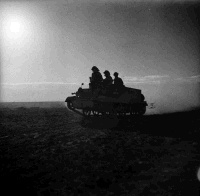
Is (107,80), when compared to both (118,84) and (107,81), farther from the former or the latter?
(118,84)

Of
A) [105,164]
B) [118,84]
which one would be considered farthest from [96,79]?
[105,164]

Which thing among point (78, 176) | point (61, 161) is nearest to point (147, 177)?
point (78, 176)

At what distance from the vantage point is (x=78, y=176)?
23.9 feet

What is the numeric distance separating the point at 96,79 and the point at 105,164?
41.6 feet

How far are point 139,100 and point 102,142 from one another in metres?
Answer: 9.78

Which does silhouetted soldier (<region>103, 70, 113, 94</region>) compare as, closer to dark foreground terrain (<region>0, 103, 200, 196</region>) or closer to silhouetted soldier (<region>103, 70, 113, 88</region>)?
silhouetted soldier (<region>103, 70, 113, 88</region>)

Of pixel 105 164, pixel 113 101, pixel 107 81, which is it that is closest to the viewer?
pixel 105 164

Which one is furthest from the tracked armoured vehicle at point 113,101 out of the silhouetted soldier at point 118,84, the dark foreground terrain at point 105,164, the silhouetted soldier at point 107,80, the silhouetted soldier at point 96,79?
the dark foreground terrain at point 105,164

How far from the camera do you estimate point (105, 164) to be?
816 centimetres

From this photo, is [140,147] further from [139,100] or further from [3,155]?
[139,100]

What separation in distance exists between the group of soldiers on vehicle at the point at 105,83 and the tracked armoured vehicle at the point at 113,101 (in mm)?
184

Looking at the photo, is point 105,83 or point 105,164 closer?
point 105,164

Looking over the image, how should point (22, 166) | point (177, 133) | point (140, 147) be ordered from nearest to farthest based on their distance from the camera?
point (22, 166), point (140, 147), point (177, 133)

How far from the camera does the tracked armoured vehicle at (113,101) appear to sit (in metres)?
19.5
